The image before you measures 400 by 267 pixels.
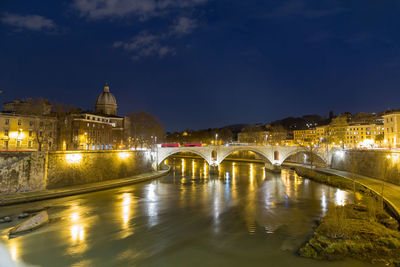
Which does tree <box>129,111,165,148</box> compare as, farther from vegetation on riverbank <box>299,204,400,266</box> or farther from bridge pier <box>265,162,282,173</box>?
vegetation on riverbank <box>299,204,400,266</box>

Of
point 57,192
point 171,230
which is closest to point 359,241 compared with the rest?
point 171,230

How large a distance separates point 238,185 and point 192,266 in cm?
2039

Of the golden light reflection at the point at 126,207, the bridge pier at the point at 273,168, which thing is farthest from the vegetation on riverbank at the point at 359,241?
the bridge pier at the point at 273,168

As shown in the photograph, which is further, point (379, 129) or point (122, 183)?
point (379, 129)

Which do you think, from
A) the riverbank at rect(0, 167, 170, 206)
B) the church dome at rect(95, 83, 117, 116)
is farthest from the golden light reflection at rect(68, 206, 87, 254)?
the church dome at rect(95, 83, 117, 116)

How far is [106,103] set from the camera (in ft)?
217

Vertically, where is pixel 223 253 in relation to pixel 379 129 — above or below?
below

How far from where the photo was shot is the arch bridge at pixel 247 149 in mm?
40069

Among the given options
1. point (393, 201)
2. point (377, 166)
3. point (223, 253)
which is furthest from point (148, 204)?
point (377, 166)

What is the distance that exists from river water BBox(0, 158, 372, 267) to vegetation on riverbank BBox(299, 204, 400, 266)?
59 centimetres

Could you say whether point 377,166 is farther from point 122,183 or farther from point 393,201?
point 122,183

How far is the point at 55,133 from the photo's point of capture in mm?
42844

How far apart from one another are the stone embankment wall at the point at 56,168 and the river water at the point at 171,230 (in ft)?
8.97

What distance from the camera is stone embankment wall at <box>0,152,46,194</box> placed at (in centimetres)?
1969
